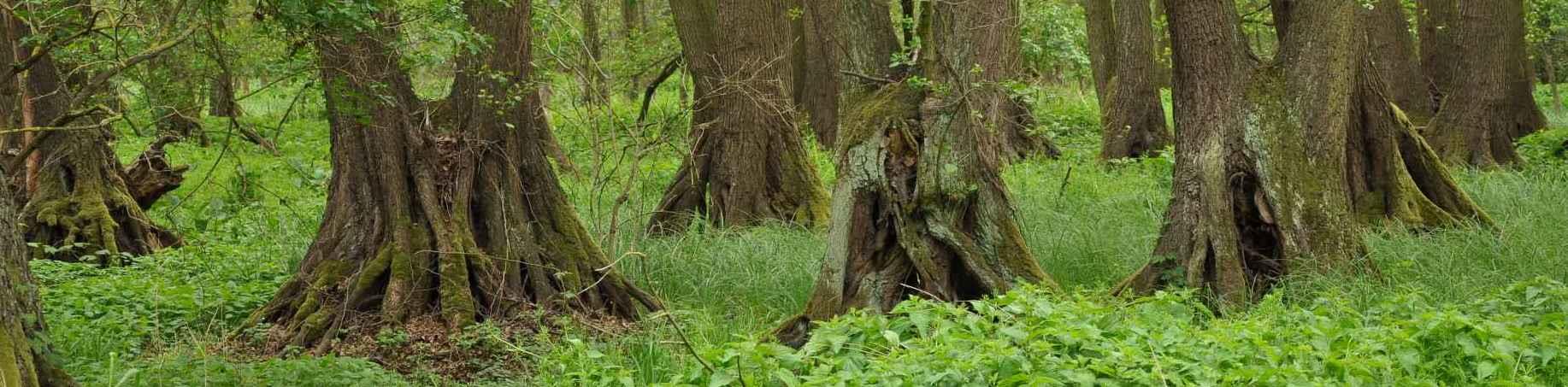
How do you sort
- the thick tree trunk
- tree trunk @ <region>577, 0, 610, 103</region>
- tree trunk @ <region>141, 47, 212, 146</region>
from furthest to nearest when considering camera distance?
tree trunk @ <region>577, 0, 610, 103</region> → tree trunk @ <region>141, 47, 212, 146</region> → the thick tree trunk

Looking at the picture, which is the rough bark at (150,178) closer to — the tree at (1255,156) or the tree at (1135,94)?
the tree at (1255,156)

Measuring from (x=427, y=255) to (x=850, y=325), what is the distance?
3.21 metres

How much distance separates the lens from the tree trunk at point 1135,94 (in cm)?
1614

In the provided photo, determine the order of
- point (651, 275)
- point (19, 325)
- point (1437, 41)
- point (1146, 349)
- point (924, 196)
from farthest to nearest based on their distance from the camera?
point (1437, 41) < point (651, 275) < point (924, 196) < point (1146, 349) < point (19, 325)

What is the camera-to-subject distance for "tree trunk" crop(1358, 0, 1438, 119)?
15.0m

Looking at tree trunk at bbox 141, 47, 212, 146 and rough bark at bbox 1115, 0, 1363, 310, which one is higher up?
tree trunk at bbox 141, 47, 212, 146

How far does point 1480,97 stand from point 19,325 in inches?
522

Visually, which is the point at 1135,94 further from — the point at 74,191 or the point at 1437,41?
the point at 74,191

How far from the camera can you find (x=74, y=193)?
11.7 metres

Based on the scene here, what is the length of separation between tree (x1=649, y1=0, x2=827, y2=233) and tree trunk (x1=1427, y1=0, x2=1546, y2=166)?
6.88 metres

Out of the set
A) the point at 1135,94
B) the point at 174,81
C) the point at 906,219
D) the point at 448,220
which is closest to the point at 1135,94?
the point at 1135,94

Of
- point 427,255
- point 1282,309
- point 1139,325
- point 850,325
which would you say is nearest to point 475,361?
point 427,255

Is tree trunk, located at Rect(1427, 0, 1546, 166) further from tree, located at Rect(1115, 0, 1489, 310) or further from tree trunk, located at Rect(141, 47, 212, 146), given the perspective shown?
tree trunk, located at Rect(141, 47, 212, 146)

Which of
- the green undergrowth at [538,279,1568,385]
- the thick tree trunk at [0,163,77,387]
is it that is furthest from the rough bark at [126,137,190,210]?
the green undergrowth at [538,279,1568,385]
